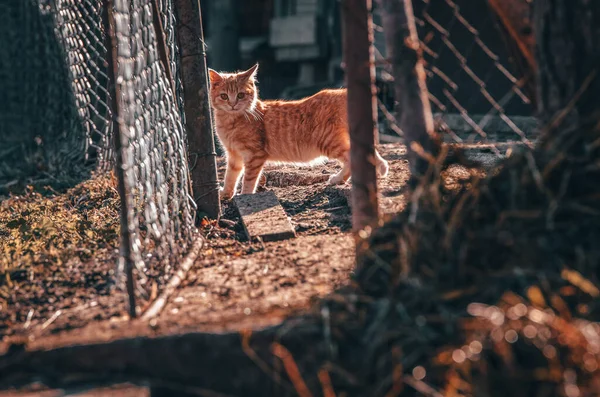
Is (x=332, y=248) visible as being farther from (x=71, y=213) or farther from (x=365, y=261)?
(x=71, y=213)

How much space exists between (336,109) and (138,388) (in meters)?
3.60

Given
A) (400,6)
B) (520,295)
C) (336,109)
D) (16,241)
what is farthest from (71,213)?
(520,295)

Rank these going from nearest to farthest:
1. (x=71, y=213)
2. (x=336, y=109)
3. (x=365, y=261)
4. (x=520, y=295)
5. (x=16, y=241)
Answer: (x=520, y=295) → (x=365, y=261) → (x=16, y=241) → (x=71, y=213) → (x=336, y=109)

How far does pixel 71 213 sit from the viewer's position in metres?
4.74

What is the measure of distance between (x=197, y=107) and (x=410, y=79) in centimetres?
191

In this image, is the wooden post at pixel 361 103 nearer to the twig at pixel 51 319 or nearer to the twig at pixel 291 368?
the twig at pixel 291 368

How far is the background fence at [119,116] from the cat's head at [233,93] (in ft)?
3.02

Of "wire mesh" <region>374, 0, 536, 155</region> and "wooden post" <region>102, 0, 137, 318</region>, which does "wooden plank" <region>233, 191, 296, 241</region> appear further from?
"wire mesh" <region>374, 0, 536, 155</region>

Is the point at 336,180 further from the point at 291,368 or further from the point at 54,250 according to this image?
the point at 291,368

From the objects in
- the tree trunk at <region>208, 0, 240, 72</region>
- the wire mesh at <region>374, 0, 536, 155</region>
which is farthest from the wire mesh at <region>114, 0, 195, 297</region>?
the tree trunk at <region>208, 0, 240, 72</region>

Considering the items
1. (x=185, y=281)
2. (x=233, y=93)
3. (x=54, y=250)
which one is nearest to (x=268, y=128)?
(x=233, y=93)

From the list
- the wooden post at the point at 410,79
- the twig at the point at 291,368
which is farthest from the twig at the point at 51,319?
the wooden post at the point at 410,79

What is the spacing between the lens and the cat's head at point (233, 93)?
586 centimetres

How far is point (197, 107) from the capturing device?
13.9ft
